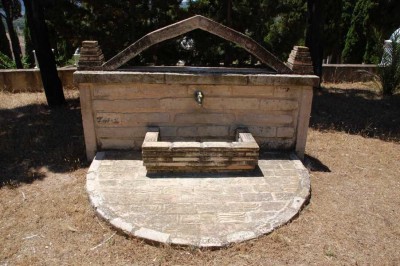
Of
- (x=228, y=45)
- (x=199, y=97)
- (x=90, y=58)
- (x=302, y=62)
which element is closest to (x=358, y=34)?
(x=228, y=45)

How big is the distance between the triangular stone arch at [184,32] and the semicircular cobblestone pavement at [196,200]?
4.95 ft

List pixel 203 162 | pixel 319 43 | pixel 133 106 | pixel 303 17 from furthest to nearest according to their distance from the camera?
pixel 303 17 → pixel 319 43 → pixel 133 106 → pixel 203 162

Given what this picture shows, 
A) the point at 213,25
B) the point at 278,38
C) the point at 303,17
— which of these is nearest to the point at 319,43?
the point at 278,38

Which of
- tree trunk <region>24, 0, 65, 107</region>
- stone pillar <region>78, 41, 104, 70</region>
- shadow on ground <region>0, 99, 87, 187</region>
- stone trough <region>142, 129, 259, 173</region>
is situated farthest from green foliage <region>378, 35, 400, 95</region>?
tree trunk <region>24, 0, 65, 107</region>

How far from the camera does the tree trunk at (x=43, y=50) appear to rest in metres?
7.85

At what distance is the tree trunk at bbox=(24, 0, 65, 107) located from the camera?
785 cm

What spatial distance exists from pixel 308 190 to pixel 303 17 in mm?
11191

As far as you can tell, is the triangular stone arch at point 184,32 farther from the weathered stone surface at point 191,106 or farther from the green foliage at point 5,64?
the green foliage at point 5,64

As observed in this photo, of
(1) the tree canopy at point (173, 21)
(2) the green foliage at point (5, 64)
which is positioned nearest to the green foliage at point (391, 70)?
(1) the tree canopy at point (173, 21)

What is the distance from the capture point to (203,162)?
4703 millimetres

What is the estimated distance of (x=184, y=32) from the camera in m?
4.91

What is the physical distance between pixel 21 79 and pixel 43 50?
8.85ft

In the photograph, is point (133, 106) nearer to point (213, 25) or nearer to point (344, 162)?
point (213, 25)

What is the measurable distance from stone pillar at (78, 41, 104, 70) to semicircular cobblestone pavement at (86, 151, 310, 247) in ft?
4.50
